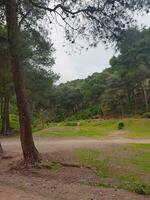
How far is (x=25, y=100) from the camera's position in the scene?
56.9 ft

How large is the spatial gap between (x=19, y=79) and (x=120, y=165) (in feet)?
16.9

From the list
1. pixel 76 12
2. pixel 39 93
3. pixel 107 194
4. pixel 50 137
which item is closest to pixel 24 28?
pixel 76 12

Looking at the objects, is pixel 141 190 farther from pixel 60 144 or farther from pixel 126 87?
pixel 126 87

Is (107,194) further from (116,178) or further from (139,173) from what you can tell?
(139,173)

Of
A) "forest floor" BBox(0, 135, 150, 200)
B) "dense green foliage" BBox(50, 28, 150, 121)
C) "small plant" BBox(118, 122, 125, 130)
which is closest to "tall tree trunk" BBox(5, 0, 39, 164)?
"forest floor" BBox(0, 135, 150, 200)

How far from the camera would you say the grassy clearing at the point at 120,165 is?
13.8 m

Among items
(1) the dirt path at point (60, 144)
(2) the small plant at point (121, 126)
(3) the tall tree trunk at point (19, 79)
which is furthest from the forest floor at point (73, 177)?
(2) the small plant at point (121, 126)

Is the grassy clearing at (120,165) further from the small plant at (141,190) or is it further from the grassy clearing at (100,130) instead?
the grassy clearing at (100,130)

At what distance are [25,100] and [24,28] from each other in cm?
289

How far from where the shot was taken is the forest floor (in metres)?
10.9

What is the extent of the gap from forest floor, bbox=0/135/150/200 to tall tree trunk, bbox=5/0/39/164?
74 cm

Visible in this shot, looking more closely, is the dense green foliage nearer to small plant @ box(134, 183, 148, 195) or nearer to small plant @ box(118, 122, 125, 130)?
small plant @ box(118, 122, 125, 130)

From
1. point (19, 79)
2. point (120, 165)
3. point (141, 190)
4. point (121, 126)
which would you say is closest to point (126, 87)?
point (121, 126)

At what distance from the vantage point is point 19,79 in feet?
56.3
